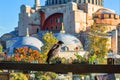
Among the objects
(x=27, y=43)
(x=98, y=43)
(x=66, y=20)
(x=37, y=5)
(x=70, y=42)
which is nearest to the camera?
(x=98, y=43)

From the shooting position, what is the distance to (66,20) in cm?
4956

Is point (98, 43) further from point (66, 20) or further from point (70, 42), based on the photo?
point (66, 20)

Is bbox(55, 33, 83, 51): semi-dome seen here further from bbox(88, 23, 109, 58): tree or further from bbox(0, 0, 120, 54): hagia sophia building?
bbox(88, 23, 109, 58): tree

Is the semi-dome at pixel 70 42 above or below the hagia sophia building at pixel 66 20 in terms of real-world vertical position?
below

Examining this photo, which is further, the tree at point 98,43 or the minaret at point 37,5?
the minaret at point 37,5

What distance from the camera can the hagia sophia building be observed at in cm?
4869

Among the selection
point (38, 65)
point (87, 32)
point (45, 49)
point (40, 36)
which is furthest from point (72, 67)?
point (40, 36)

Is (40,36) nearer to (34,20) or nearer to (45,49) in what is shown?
(34,20)

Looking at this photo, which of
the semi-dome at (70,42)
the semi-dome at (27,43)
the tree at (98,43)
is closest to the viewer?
the tree at (98,43)

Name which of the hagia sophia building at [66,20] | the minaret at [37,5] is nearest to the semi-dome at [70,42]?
the hagia sophia building at [66,20]

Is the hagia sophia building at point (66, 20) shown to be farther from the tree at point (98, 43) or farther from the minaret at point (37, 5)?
the tree at point (98, 43)

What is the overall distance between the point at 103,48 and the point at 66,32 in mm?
13592

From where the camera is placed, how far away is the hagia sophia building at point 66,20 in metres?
48.7

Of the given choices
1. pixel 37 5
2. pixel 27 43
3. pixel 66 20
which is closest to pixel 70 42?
pixel 66 20
